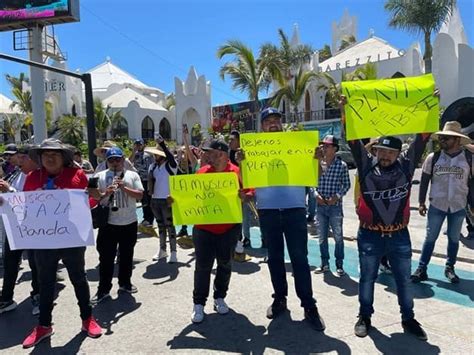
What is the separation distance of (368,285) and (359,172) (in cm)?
105

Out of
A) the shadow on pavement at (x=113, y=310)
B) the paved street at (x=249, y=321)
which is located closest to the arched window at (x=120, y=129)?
the paved street at (x=249, y=321)

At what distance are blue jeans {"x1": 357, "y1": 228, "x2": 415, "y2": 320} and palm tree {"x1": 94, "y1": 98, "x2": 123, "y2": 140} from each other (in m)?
37.4

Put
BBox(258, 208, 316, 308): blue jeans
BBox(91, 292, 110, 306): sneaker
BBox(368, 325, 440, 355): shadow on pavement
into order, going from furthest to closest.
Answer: BBox(91, 292, 110, 306): sneaker → BBox(258, 208, 316, 308): blue jeans → BBox(368, 325, 440, 355): shadow on pavement

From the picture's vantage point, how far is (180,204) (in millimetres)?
4418

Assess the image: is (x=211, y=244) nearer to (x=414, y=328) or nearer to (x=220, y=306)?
(x=220, y=306)

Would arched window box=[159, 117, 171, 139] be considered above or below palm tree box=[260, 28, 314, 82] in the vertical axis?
below

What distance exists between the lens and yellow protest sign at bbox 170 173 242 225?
426cm

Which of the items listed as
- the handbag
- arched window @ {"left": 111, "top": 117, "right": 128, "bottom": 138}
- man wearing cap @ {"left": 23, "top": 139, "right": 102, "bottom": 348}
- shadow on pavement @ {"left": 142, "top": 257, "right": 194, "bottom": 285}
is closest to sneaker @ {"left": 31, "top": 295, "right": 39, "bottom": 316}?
man wearing cap @ {"left": 23, "top": 139, "right": 102, "bottom": 348}

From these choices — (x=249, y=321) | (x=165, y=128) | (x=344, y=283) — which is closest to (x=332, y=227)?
(x=344, y=283)

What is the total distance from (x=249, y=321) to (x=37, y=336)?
1.98m

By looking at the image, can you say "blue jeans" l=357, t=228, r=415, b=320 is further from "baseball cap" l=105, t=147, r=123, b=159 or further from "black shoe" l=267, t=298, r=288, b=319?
"baseball cap" l=105, t=147, r=123, b=159

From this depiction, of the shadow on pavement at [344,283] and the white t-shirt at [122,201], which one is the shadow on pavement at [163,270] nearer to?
the white t-shirt at [122,201]

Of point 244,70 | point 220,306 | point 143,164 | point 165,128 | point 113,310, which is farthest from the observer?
point 165,128

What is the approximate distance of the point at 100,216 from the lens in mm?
4852
